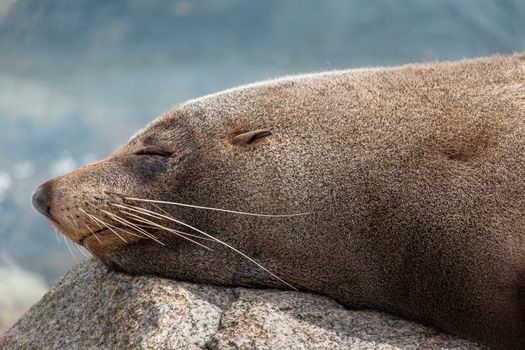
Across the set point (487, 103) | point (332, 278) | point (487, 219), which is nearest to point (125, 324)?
point (332, 278)

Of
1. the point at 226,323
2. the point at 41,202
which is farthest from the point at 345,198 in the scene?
the point at 41,202

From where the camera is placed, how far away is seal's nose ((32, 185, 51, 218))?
6.39 meters

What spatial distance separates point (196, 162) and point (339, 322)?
1.65 m

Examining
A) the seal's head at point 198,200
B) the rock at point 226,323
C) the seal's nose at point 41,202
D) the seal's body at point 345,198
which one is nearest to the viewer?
the rock at point 226,323

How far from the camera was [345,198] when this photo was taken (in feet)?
19.5

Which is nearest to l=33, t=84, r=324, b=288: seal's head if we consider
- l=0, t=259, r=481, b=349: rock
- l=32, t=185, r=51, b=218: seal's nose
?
l=32, t=185, r=51, b=218: seal's nose

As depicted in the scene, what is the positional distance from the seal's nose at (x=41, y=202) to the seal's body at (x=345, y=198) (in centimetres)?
1

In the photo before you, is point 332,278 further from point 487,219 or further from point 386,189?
point 487,219

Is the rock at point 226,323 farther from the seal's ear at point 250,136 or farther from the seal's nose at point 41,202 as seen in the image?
the seal's ear at point 250,136

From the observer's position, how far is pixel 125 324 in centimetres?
599

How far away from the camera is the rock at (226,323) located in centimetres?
562

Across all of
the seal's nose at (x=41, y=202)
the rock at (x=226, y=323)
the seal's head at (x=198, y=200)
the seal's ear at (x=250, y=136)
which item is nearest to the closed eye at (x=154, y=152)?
the seal's head at (x=198, y=200)

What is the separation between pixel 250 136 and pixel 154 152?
83 cm

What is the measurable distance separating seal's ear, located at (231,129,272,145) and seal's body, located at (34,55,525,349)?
0.04ft
